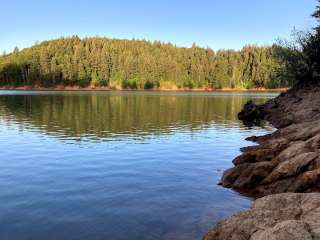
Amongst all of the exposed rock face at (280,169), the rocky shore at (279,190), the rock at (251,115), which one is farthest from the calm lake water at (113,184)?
the rock at (251,115)

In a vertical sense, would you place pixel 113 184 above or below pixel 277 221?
below

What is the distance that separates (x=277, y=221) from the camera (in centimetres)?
1083

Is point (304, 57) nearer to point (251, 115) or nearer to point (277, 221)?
point (251, 115)

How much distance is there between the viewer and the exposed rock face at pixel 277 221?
9086mm

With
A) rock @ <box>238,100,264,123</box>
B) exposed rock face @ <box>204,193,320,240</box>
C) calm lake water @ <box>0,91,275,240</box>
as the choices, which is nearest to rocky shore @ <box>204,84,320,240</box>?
exposed rock face @ <box>204,193,320,240</box>

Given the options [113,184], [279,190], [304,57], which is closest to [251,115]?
[304,57]

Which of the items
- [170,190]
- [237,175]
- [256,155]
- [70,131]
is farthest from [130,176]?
[70,131]

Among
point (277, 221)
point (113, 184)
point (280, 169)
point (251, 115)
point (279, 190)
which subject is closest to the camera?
point (277, 221)

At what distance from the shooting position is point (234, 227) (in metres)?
11.4

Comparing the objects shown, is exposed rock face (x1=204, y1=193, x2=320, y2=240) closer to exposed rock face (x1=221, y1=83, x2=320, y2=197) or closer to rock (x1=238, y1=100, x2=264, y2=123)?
exposed rock face (x1=221, y1=83, x2=320, y2=197)

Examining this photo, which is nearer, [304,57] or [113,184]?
[113,184]

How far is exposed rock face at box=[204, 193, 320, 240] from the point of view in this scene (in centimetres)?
909

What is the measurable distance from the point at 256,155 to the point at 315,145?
15.0 ft

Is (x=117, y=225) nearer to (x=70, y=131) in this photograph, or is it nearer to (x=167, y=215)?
(x=167, y=215)
